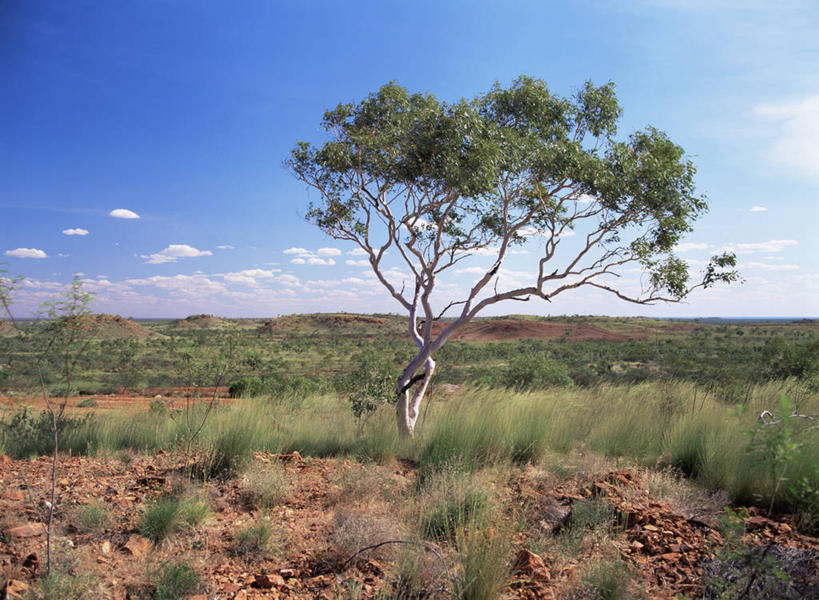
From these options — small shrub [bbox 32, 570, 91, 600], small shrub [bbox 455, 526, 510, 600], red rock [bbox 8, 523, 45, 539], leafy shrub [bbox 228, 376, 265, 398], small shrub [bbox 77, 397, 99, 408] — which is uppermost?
small shrub [bbox 455, 526, 510, 600]

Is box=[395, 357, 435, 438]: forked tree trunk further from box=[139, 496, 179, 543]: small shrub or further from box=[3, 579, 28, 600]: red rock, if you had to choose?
box=[3, 579, 28, 600]: red rock

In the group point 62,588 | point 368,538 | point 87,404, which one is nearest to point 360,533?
point 368,538

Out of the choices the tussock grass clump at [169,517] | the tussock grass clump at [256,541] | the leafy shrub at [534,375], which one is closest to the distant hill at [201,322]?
the leafy shrub at [534,375]

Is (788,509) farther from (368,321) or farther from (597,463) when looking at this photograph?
→ (368,321)

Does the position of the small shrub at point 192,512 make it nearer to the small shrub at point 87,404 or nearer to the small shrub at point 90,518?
the small shrub at point 90,518

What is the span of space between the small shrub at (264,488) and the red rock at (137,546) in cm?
116

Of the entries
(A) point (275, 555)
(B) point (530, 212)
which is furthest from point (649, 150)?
(A) point (275, 555)

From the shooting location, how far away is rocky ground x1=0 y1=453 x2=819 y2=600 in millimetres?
3633

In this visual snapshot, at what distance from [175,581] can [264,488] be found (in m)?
1.84

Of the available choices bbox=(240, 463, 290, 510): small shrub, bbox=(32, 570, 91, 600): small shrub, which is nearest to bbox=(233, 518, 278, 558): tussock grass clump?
bbox=(240, 463, 290, 510): small shrub

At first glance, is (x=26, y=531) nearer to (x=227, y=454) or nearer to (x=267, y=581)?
(x=227, y=454)

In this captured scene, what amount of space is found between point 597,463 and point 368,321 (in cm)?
7973

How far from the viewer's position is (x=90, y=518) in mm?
4785

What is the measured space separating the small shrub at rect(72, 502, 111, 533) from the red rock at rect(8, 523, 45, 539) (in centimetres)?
27
